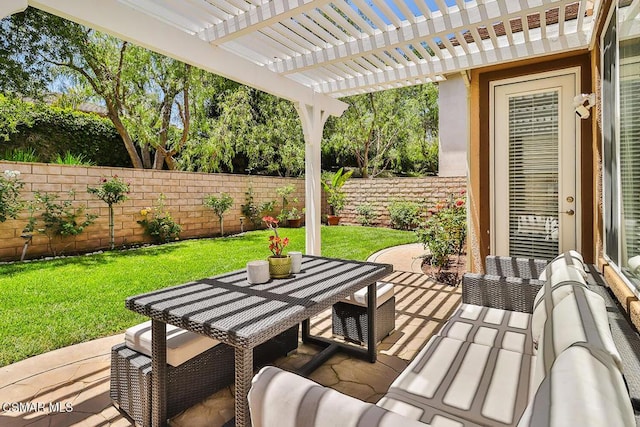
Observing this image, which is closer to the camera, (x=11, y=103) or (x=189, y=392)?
(x=189, y=392)

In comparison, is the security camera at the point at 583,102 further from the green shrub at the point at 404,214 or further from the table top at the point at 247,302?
the green shrub at the point at 404,214

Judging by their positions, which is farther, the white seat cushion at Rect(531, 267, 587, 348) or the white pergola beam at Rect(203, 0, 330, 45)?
the white pergola beam at Rect(203, 0, 330, 45)

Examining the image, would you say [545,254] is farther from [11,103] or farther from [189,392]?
[11,103]

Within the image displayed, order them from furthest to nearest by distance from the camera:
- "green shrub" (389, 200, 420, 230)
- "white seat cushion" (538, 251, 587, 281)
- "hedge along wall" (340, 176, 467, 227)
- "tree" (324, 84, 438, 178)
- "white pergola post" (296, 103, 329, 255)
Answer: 1. "tree" (324, 84, 438, 178)
2. "green shrub" (389, 200, 420, 230)
3. "hedge along wall" (340, 176, 467, 227)
4. "white pergola post" (296, 103, 329, 255)
5. "white seat cushion" (538, 251, 587, 281)

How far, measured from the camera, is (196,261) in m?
6.80

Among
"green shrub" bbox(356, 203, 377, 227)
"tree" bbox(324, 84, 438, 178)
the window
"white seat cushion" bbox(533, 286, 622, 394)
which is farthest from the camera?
"tree" bbox(324, 84, 438, 178)

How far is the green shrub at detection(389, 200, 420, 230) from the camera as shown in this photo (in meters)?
11.4

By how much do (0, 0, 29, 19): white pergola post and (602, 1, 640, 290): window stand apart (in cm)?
361

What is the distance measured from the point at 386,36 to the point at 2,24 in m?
8.83

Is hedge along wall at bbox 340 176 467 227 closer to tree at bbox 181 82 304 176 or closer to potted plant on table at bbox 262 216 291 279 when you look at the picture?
tree at bbox 181 82 304 176

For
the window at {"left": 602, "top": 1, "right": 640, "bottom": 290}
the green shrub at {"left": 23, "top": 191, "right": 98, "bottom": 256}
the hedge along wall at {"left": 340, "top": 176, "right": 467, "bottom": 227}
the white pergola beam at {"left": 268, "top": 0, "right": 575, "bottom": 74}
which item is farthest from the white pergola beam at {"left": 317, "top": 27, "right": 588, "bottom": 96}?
the hedge along wall at {"left": 340, "top": 176, "right": 467, "bottom": 227}

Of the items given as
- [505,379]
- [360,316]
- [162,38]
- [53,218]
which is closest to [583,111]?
[360,316]

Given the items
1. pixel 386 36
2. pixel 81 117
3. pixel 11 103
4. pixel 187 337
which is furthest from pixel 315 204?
pixel 81 117

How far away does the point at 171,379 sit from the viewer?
224 cm
